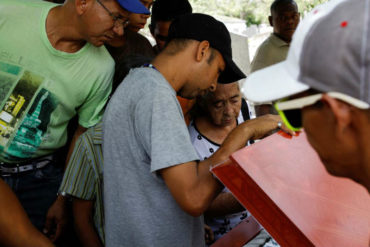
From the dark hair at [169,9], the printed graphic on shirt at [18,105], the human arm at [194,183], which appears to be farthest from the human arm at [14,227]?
the dark hair at [169,9]

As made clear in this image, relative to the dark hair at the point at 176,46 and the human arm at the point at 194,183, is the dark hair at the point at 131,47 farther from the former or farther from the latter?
the human arm at the point at 194,183

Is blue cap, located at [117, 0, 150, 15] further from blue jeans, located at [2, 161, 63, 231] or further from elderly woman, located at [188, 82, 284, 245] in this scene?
blue jeans, located at [2, 161, 63, 231]

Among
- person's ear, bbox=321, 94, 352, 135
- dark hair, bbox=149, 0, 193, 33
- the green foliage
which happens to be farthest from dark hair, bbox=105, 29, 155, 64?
the green foliage

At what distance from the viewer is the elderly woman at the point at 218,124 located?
73.6 inches

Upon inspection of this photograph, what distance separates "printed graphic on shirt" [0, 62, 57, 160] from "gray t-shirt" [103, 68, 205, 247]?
0.65 meters

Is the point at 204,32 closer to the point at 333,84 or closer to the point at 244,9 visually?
the point at 333,84

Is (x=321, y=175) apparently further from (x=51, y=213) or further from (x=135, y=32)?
(x=135, y=32)

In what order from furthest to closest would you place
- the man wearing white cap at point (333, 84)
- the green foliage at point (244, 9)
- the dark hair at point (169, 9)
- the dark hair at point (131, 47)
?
1. the green foliage at point (244, 9)
2. the dark hair at point (169, 9)
3. the dark hair at point (131, 47)
4. the man wearing white cap at point (333, 84)

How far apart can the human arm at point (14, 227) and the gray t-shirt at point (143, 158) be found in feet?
0.97

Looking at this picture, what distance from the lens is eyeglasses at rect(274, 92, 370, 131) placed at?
0.63m

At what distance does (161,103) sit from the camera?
114cm

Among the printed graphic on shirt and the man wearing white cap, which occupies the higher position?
the man wearing white cap

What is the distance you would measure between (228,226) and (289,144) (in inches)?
31.3

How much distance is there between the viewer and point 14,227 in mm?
1044
